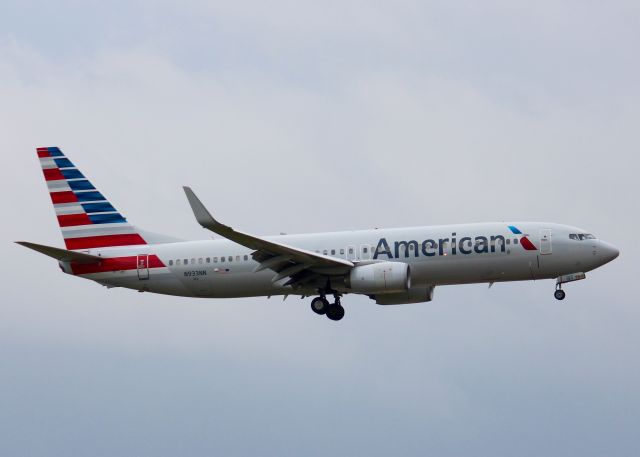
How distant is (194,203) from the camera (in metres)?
49.1

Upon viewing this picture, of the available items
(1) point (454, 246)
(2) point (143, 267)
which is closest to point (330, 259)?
(1) point (454, 246)

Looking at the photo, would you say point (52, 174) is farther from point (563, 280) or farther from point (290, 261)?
point (563, 280)


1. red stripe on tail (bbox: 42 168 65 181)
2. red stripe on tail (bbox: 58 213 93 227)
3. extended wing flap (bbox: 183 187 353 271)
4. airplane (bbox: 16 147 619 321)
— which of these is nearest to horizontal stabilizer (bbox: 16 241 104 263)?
airplane (bbox: 16 147 619 321)

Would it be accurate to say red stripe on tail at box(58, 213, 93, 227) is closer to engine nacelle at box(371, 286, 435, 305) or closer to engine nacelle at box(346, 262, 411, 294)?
engine nacelle at box(371, 286, 435, 305)

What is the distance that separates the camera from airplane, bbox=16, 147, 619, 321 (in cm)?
5425

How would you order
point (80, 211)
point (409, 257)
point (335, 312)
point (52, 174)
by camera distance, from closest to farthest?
point (409, 257), point (335, 312), point (80, 211), point (52, 174)

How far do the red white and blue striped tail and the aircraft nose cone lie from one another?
20.8 m

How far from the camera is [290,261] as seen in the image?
2159 inches

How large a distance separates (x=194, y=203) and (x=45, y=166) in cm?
1720

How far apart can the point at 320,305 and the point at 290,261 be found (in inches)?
118

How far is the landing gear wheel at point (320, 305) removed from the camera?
2231 inches

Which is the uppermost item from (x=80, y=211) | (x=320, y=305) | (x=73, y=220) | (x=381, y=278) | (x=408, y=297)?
(x=80, y=211)

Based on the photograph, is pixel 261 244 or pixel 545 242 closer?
pixel 261 244

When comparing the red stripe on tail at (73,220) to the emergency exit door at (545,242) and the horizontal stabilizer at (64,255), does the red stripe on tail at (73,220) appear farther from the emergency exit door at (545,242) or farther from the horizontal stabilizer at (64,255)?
the emergency exit door at (545,242)
